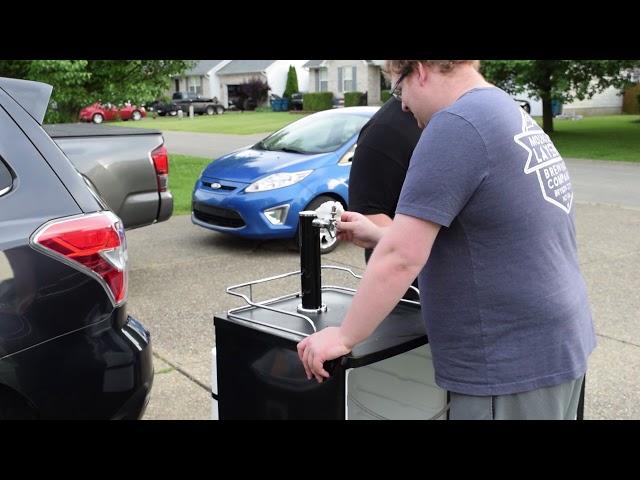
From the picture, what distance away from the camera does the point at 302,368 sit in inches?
82.5

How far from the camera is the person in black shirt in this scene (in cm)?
292

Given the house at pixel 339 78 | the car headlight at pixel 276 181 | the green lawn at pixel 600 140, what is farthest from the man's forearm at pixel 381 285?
the house at pixel 339 78

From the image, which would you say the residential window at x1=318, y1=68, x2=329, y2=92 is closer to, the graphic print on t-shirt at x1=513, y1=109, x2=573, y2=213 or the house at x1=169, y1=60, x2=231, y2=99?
the house at x1=169, y1=60, x2=231, y2=99

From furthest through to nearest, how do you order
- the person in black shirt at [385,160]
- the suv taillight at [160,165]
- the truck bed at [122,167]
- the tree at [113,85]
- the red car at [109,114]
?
the red car at [109,114], the tree at [113,85], the suv taillight at [160,165], the truck bed at [122,167], the person in black shirt at [385,160]

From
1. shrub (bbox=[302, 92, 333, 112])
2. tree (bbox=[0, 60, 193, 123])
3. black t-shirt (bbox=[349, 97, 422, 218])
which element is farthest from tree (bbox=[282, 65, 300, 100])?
black t-shirt (bbox=[349, 97, 422, 218])

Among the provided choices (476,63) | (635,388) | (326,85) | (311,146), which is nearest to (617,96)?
(326,85)

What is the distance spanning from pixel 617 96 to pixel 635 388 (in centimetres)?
3789

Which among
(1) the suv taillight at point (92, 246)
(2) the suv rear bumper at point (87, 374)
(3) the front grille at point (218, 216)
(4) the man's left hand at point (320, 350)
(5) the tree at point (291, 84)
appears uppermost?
(5) the tree at point (291, 84)

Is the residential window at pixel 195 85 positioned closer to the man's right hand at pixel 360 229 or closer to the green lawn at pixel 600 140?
the green lawn at pixel 600 140

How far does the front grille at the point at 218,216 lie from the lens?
761cm

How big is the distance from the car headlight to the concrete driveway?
2.33ft

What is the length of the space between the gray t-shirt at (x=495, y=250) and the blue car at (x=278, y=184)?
556cm

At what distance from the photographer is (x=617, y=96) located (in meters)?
38.4

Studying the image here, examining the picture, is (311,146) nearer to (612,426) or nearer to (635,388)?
(635,388)
